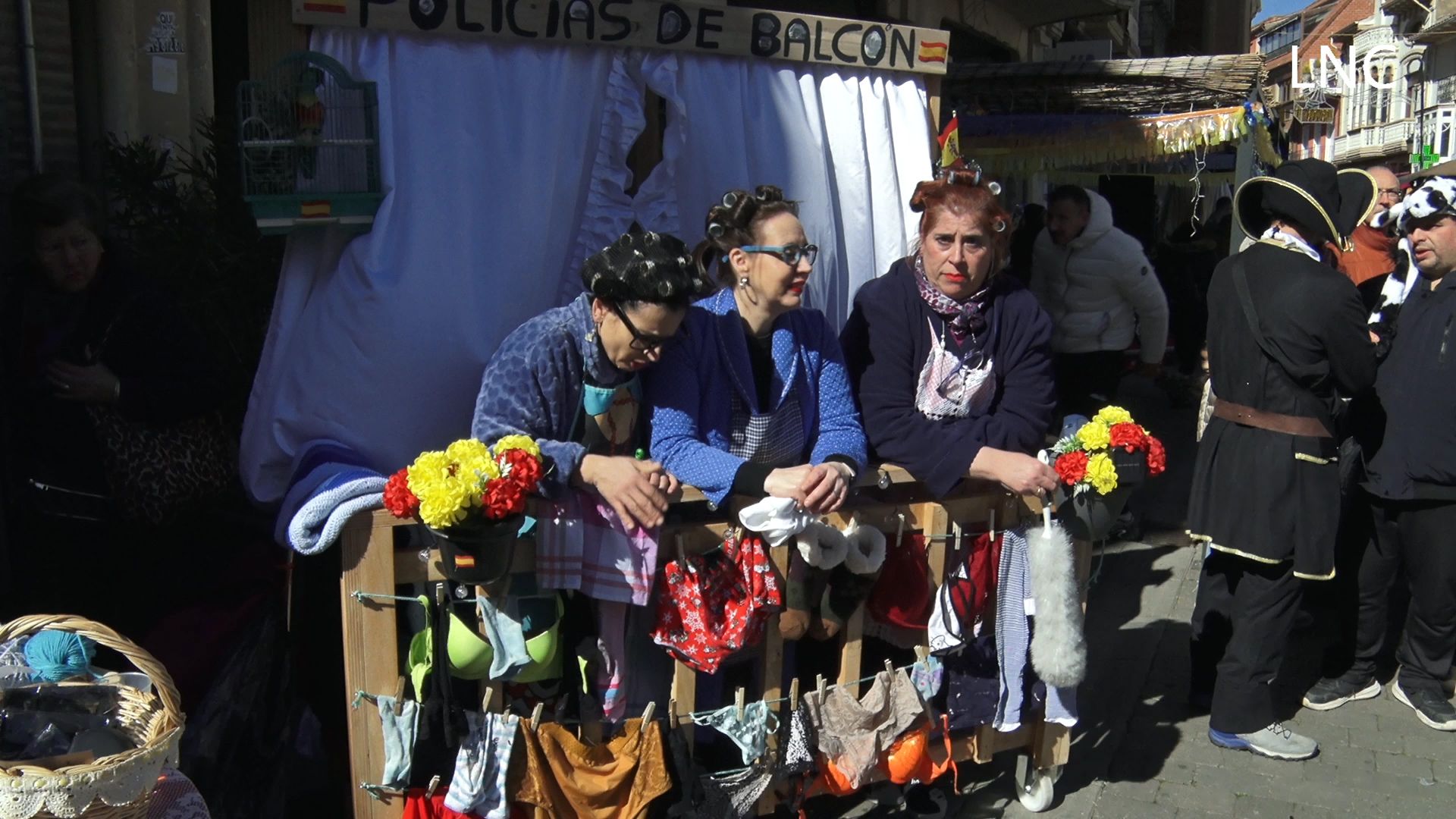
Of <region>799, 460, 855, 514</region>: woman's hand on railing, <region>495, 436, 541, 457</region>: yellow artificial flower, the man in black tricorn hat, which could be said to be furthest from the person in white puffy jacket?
<region>495, 436, 541, 457</region>: yellow artificial flower

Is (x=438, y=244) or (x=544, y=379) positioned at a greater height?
(x=438, y=244)

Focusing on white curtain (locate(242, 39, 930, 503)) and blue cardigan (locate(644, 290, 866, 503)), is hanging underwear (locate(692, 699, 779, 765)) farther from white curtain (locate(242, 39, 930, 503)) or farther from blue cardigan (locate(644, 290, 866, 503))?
white curtain (locate(242, 39, 930, 503))

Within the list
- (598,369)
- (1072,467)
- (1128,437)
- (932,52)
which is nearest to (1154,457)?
(1128,437)

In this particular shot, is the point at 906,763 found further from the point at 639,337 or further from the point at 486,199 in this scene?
the point at 486,199

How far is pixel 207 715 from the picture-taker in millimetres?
2943

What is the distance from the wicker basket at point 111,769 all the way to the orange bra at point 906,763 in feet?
5.54

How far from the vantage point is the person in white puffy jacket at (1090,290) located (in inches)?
240

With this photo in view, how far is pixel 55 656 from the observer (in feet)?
7.57

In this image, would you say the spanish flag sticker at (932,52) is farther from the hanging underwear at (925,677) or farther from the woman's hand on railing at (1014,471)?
the hanging underwear at (925,677)

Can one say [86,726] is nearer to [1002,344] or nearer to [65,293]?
[65,293]

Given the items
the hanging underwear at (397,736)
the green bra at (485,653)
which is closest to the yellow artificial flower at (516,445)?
the green bra at (485,653)

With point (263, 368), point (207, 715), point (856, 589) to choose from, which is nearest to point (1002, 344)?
point (856, 589)

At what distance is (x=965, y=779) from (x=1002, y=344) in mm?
1434

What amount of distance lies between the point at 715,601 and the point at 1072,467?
1044 millimetres
